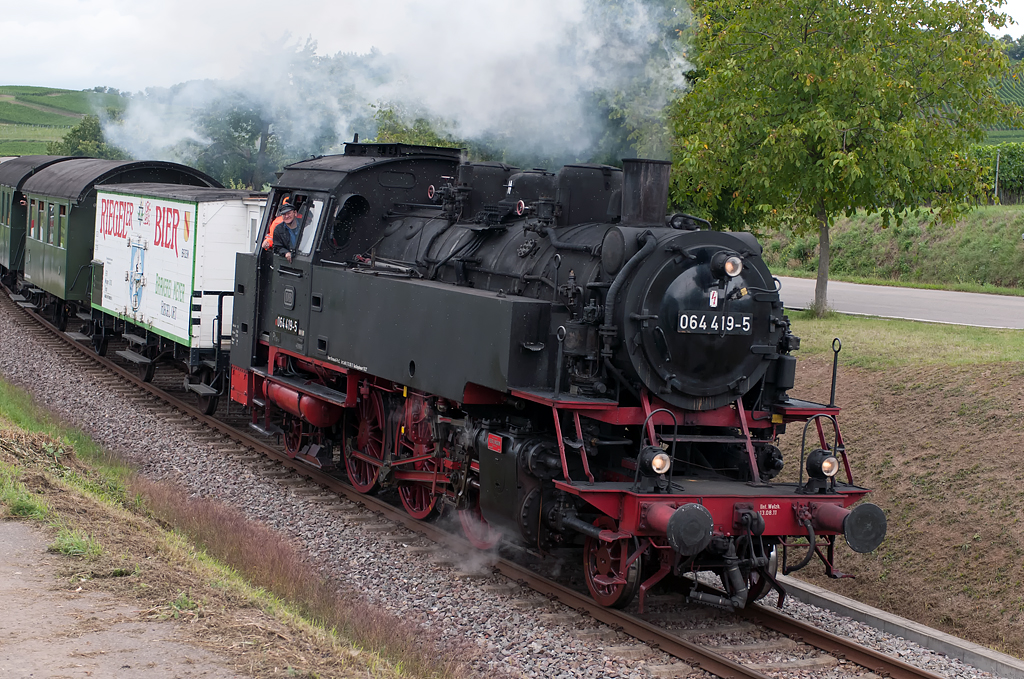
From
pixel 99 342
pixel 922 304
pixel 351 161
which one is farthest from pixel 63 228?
pixel 922 304

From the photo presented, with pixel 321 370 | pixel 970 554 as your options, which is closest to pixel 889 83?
pixel 970 554

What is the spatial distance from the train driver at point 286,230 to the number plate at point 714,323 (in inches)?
194

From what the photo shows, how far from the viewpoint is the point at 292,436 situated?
1108cm

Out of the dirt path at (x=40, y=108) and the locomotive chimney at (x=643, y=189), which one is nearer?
the locomotive chimney at (x=643, y=189)

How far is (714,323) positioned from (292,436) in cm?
574

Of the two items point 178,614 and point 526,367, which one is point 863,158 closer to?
point 526,367

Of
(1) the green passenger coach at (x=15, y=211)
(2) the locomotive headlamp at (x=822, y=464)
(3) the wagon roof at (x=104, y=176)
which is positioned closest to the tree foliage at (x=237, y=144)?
(1) the green passenger coach at (x=15, y=211)

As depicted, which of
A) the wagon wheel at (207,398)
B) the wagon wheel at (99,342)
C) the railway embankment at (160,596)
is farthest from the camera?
the wagon wheel at (99,342)

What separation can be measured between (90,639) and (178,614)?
506 millimetres

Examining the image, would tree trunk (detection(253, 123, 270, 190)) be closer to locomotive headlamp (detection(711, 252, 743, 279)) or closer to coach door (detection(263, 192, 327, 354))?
coach door (detection(263, 192, 327, 354))

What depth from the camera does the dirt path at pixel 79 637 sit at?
480 cm

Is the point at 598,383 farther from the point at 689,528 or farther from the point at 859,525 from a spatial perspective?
the point at 859,525

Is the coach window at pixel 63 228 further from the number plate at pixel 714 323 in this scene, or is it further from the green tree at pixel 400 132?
the number plate at pixel 714 323

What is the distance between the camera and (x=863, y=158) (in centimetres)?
1355
